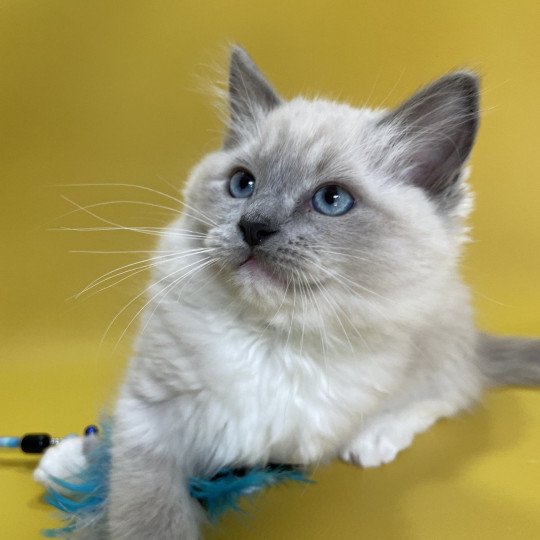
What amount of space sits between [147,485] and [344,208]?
62 cm

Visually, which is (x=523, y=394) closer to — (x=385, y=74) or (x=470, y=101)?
(x=470, y=101)

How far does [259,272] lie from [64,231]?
3.91 ft

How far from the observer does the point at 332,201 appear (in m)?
1.07

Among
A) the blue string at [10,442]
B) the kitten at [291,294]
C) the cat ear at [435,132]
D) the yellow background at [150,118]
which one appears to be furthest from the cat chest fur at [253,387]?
the yellow background at [150,118]

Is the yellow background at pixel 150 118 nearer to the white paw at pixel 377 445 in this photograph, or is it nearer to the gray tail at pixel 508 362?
the gray tail at pixel 508 362

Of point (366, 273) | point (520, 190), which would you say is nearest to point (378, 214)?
point (366, 273)

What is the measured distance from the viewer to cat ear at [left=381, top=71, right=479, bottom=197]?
108 centimetres

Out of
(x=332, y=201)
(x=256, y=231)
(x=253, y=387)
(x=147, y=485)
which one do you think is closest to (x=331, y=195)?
(x=332, y=201)

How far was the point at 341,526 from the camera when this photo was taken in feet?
3.97

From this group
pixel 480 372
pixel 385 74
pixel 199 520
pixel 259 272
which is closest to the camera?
pixel 259 272

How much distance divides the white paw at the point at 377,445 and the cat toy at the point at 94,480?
0.44 ft

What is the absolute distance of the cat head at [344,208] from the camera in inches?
39.6

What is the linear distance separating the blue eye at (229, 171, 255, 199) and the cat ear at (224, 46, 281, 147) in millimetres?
176

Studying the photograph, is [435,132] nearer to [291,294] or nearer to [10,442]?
[291,294]
